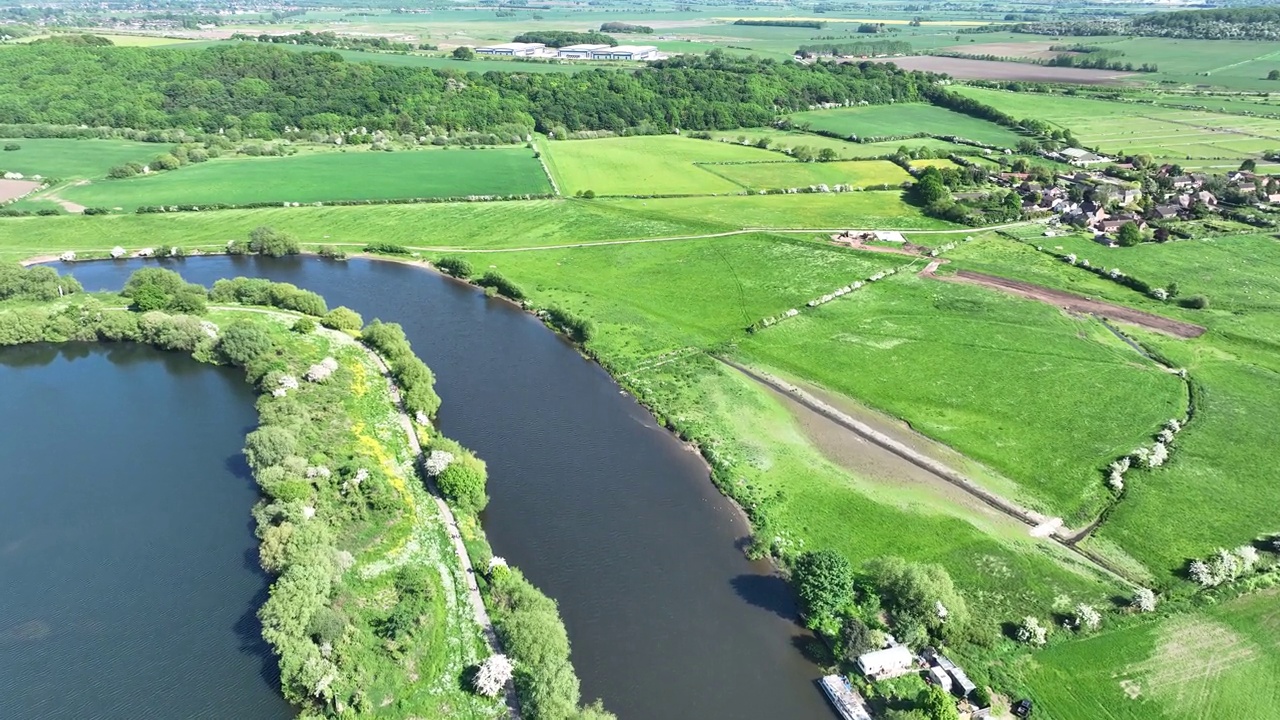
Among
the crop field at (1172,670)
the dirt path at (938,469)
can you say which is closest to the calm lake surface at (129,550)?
the crop field at (1172,670)

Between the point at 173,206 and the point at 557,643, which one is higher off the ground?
the point at 173,206

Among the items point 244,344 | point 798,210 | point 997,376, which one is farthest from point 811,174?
point 244,344

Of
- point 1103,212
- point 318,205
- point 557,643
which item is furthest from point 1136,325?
point 318,205

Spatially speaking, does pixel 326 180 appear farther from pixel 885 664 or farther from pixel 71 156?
pixel 885 664

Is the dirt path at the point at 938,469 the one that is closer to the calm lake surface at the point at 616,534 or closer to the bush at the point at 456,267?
the calm lake surface at the point at 616,534

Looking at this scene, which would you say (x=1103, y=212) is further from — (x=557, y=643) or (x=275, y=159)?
(x=275, y=159)
